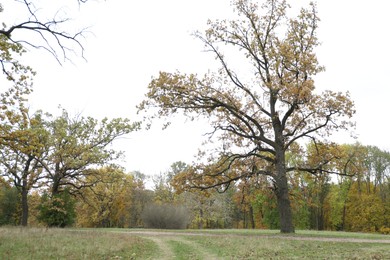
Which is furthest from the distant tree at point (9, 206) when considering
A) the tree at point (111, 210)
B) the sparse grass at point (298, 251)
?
the sparse grass at point (298, 251)

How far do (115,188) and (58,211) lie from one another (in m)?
20.3

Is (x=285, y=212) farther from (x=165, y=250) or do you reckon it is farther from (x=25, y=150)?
(x=25, y=150)

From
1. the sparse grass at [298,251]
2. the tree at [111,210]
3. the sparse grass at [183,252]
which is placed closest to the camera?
the sparse grass at [298,251]

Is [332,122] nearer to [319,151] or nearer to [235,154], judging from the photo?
[319,151]

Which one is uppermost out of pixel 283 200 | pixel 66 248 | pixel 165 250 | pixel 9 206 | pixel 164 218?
pixel 283 200

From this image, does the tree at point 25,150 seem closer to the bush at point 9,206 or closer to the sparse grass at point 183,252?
the sparse grass at point 183,252

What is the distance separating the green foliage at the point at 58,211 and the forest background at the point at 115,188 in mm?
80

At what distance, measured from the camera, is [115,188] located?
49.0 m

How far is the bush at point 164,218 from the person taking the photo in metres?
40.4

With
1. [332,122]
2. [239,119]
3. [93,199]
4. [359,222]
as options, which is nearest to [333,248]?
[332,122]

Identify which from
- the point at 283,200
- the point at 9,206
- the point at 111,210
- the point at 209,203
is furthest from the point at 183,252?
the point at 111,210

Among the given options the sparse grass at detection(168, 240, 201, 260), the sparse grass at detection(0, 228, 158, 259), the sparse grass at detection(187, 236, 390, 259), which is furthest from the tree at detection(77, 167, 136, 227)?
the sparse grass at detection(187, 236, 390, 259)

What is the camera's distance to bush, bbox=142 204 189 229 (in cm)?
4044

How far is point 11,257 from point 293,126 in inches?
745
